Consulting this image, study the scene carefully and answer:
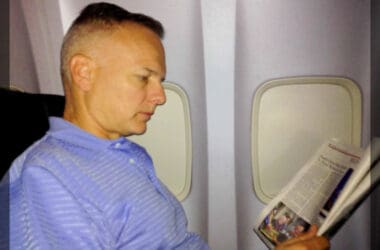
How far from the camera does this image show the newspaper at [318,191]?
1.08m

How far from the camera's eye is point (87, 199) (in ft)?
3.02

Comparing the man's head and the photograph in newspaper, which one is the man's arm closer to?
the photograph in newspaper

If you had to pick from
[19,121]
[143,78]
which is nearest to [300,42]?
[143,78]

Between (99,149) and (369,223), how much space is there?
1203 millimetres

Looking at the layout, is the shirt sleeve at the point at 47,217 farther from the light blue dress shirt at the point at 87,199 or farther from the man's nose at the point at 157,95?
the man's nose at the point at 157,95

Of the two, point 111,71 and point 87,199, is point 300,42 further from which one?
point 87,199

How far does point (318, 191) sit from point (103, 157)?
0.75 m

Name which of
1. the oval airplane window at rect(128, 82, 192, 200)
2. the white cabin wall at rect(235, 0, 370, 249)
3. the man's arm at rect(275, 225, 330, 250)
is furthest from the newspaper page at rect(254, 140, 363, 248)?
the oval airplane window at rect(128, 82, 192, 200)

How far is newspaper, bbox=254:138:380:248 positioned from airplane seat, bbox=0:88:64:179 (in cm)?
85

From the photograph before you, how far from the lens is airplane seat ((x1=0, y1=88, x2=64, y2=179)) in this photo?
959 millimetres

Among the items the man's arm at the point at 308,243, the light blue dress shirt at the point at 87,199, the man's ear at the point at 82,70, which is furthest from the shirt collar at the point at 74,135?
the man's arm at the point at 308,243

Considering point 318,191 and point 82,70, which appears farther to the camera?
point 318,191

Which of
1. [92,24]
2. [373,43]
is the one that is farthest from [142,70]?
[373,43]

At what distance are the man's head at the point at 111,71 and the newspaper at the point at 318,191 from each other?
0.60m
